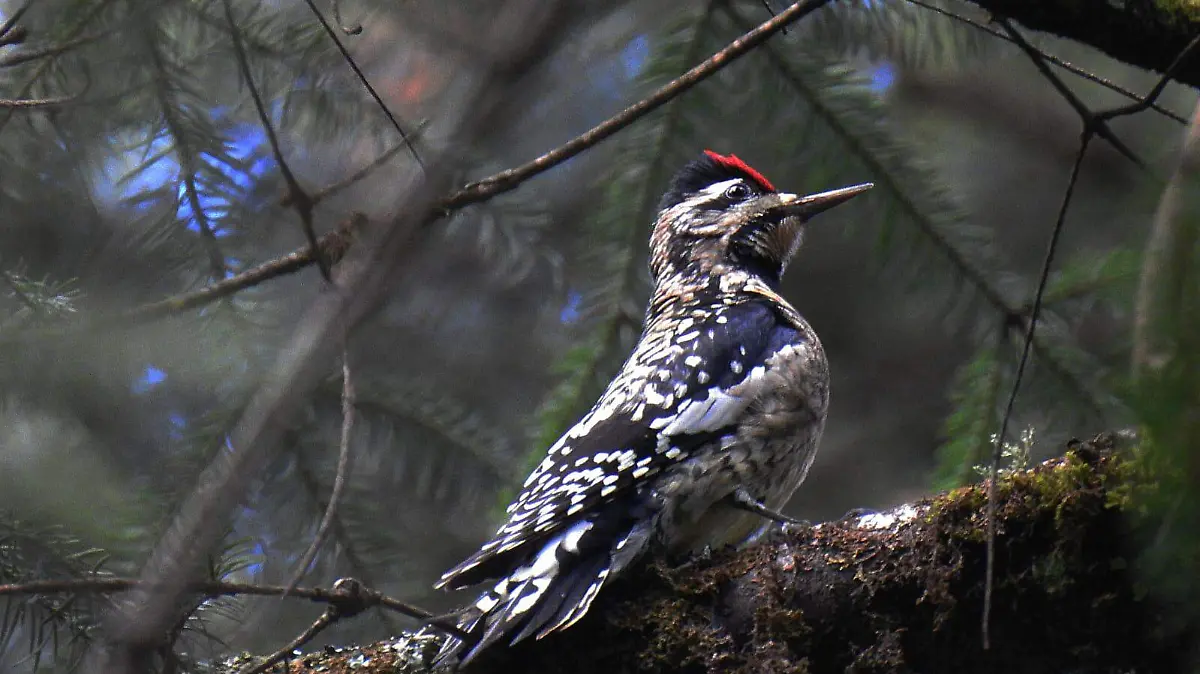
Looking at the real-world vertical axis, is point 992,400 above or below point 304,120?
below

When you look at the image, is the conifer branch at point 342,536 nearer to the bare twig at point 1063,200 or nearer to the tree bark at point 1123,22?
the bare twig at point 1063,200

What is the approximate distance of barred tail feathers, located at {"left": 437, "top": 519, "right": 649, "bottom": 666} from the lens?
2365 millimetres

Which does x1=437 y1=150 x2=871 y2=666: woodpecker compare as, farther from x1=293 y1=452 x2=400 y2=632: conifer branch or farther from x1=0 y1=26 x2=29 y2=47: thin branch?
x1=0 y1=26 x2=29 y2=47: thin branch

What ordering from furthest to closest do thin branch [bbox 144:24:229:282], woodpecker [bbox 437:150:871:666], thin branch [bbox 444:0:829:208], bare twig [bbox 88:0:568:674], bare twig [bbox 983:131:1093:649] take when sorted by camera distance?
thin branch [bbox 144:24:229:282] → woodpecker [bbox 437:150:871:666] → thin branch [bbox 444:0:829:208] → bare twig [bbox 983:131:1093:649] → bare twig [bbox 88:0:568:674]

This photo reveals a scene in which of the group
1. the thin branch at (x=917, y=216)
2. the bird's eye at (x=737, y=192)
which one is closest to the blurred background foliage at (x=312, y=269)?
the thin branch at (x=917, y=216)

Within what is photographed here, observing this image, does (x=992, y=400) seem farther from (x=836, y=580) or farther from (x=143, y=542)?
(x=143, y=542)

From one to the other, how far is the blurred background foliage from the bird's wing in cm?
16

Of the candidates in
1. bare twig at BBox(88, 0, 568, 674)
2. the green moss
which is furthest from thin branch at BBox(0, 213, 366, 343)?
the green moss

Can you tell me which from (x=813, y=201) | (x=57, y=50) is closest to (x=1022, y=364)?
(x=57, y=50)

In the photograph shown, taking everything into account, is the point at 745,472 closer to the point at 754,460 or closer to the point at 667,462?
the point at 754,460

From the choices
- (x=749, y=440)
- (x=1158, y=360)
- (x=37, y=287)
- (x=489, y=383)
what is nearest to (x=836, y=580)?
(x=749, y=440)

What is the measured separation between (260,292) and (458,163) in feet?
6.11

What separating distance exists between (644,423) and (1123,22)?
4.80 ft

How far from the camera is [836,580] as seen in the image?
88.0 inches
